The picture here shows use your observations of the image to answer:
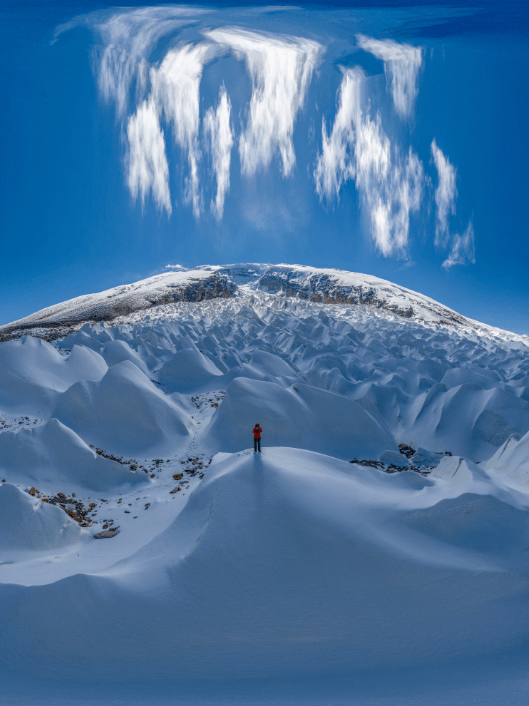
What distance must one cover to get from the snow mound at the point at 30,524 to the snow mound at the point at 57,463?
1735mm

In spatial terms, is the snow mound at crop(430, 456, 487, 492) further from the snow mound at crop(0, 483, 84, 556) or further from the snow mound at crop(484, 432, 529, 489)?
the snow mound at crop(0, 483, 84, 556)

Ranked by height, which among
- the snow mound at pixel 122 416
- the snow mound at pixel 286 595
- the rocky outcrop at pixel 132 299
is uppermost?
the rocky outcrop at pixel 132 299

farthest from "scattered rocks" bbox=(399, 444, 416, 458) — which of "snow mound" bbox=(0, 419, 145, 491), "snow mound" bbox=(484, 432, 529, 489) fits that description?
"snow mound" bbox=(0, 419, 145, 491)

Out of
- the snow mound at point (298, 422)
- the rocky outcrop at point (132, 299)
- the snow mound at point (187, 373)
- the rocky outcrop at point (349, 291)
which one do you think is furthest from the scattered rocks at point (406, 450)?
the rocky outcrop at point (349, 291)

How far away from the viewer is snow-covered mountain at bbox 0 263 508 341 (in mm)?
55688

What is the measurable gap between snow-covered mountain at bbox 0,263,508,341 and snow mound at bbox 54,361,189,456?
35912 millimetres

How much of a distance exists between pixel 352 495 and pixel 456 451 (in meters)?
6.34

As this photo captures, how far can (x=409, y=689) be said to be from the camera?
113 inches

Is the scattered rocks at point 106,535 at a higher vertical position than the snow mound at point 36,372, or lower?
lower

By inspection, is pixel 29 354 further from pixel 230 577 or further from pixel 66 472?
pixel 230 577

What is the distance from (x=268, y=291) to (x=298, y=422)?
9467 cm

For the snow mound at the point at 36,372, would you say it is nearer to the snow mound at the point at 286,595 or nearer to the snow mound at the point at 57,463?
the snow mound at the point at 57,463

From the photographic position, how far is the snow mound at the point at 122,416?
9430 mm

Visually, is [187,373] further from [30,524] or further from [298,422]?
[30,524]
